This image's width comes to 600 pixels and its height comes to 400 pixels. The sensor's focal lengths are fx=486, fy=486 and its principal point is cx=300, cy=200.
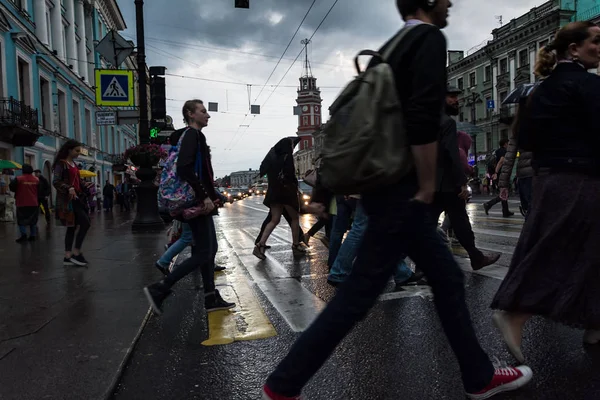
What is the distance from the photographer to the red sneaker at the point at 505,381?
86.4 inches

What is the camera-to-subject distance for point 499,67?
148 ft

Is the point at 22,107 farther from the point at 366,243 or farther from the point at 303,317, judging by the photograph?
the point at 366,243

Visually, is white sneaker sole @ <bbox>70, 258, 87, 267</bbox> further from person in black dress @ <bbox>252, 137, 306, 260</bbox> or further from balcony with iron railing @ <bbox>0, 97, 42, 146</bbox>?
balcony with iron railing @ <bbox>0, 97, 42, 146</bbox>

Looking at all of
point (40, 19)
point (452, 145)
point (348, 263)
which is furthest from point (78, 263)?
point (40, 19)

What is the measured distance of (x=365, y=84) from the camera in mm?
1927

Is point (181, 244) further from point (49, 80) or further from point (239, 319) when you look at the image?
point (49, 80)

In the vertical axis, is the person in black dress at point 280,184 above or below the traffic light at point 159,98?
below

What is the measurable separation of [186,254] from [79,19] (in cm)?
3097

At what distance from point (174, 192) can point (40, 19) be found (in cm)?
2555

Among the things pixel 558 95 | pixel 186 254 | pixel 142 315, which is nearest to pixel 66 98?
pixel 186 254

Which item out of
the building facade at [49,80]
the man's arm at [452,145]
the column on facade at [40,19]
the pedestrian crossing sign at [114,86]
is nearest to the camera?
the man's arm at [452,145]

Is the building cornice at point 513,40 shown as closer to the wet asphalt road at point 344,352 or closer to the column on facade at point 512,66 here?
the column on facade at point 512,66

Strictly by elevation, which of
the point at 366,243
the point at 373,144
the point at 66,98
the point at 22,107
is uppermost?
the point at 66,98

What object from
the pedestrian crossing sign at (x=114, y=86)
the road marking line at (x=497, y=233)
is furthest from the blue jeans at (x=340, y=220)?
the pedestrian crossing sign at (x=114, y=86)
